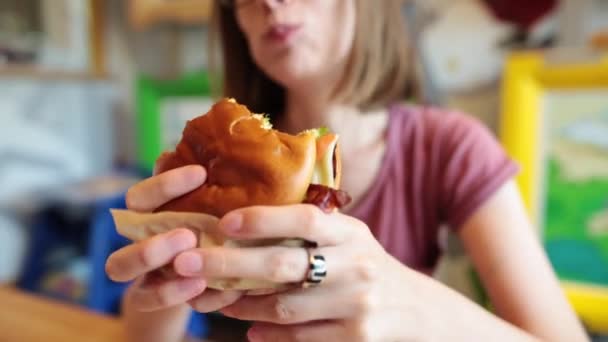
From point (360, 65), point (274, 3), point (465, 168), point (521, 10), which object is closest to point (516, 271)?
point (465, 168)

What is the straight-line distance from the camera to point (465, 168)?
787 millimetres

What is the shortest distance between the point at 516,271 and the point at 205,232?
502 millimetres

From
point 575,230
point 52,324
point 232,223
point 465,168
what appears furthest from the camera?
point 575,230

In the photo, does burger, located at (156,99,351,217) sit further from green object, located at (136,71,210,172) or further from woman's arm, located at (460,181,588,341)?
green object, located at (136,71,210,172)

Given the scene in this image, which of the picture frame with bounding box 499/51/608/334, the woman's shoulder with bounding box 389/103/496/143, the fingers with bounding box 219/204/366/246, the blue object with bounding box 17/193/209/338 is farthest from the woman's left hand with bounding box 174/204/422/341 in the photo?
the blue object with bounding box 17/193/209/338

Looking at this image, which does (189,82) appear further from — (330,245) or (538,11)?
(330,245)

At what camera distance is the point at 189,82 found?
1.74 metres

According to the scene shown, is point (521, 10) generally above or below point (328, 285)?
above

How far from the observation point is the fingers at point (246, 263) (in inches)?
13.7

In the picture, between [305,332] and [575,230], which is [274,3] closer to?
[305,332]

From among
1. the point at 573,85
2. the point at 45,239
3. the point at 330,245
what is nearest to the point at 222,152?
the point at 330,245

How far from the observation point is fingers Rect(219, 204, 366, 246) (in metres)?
0.34

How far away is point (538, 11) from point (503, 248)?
781 mm

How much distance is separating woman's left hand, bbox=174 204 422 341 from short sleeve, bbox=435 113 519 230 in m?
0.35
